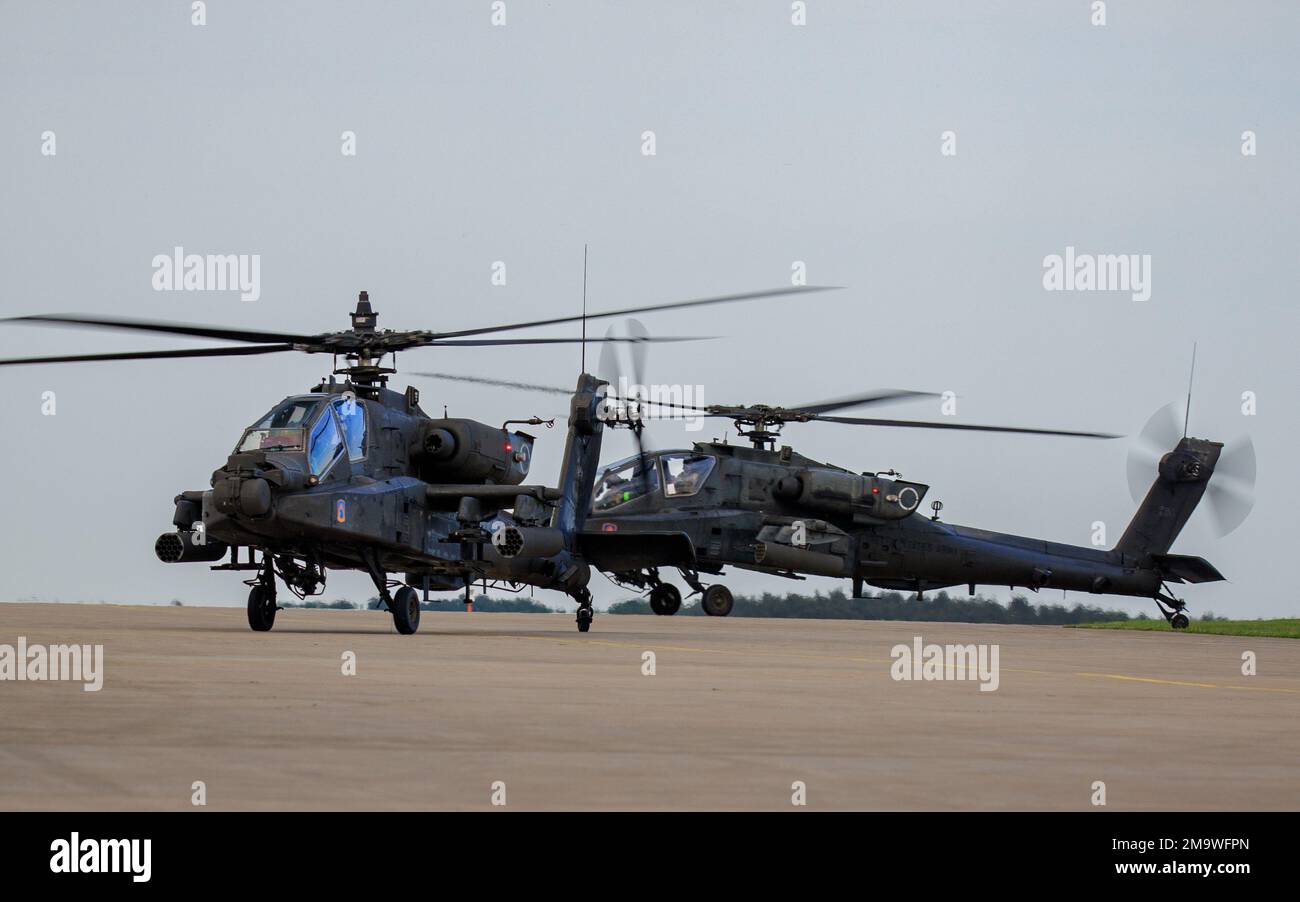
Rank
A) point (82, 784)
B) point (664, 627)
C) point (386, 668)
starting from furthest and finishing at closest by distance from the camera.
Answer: point (664, 627) < point (386, 668) < point (82, 784)

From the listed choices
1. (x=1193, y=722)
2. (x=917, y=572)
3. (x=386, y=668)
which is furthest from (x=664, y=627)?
(x=1193, y=722)

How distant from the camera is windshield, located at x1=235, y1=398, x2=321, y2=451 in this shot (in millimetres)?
22422

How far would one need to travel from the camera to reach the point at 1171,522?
4253 cm

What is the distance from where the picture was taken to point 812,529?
3862 cm

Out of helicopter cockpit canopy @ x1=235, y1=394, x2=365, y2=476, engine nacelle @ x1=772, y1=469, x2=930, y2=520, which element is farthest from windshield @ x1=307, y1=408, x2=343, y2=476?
engine nacelle @ x1=772, y1=469, x2=930, y2=520

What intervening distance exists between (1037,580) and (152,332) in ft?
79.1

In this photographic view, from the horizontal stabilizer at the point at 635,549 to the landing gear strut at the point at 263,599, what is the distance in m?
11.7

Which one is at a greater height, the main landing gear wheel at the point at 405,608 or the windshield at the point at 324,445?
the windshield at the point at 324,445

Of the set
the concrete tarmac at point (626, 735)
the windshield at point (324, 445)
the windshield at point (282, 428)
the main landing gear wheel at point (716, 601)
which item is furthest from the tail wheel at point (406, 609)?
the main landing gear wheel at point (716, 601)

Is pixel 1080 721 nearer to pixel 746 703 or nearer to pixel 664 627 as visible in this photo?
pixel 746 703

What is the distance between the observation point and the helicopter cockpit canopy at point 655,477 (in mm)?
38031

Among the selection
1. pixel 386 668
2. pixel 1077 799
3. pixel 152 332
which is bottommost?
pixel 1077 799
